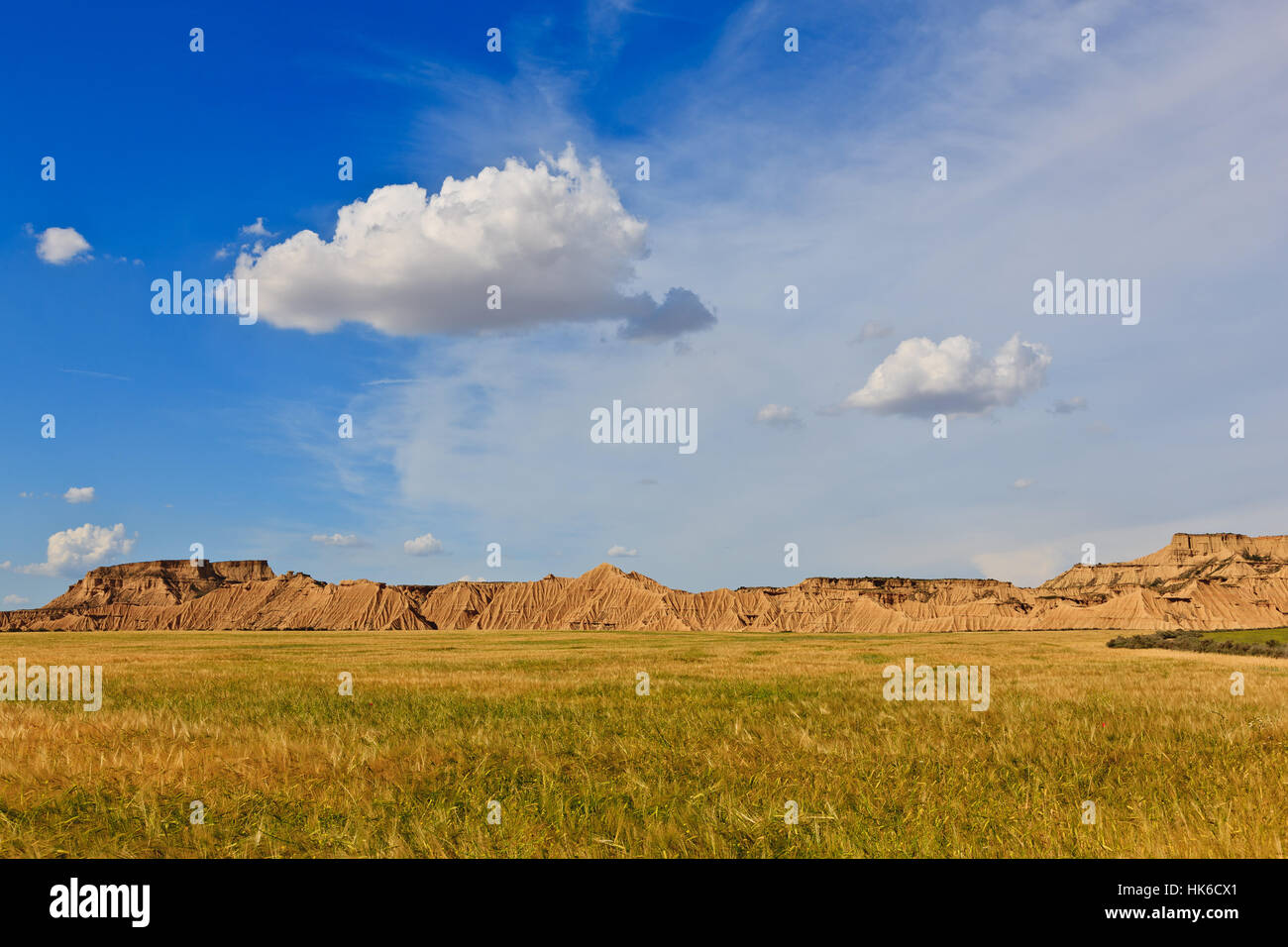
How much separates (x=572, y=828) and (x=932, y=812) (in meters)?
2.93

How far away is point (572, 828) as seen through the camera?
230 inches

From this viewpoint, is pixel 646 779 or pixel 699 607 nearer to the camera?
pixel 646 779

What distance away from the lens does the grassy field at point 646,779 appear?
5.50 m

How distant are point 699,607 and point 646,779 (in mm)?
168568

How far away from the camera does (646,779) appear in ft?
24.0

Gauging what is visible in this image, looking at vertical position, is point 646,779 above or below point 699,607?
above

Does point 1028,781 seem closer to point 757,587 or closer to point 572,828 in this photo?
point 572,828

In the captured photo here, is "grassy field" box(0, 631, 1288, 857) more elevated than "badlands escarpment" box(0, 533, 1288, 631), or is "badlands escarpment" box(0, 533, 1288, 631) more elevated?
"grassy field" box(0, 631, 1288, 857)

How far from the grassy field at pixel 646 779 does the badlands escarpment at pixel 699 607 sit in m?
145

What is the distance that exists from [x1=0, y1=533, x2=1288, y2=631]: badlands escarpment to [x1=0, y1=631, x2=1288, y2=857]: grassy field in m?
145

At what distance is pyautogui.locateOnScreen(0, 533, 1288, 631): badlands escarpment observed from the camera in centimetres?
15462

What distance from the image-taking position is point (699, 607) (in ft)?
568

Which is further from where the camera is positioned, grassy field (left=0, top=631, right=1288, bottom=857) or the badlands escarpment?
the badlands escarpment
